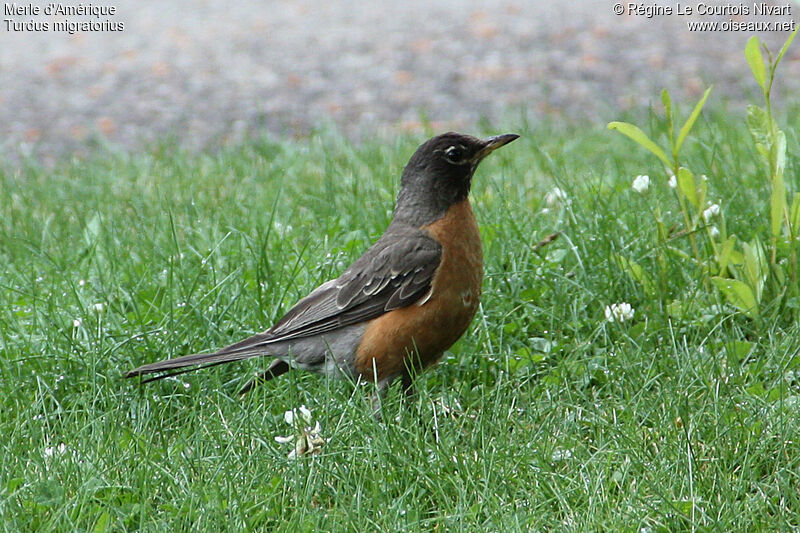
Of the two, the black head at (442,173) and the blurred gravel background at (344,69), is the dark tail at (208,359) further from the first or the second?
the blurred gravel background at (344,69)

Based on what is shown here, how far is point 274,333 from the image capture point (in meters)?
4.29

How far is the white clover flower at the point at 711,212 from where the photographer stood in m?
4.76

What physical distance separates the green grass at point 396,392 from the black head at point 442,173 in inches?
21.5

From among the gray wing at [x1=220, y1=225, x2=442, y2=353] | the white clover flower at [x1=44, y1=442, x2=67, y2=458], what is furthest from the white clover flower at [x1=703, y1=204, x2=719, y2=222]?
the white clover flower at [x1=44, y1=442, x2=67, y2=458]

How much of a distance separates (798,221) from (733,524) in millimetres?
1807

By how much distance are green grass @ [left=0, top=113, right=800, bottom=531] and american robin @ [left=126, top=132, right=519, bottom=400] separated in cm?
14

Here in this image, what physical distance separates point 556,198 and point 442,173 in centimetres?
133

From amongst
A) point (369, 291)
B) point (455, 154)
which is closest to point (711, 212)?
point (455, 154)

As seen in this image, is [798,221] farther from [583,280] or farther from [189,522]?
[189,522]

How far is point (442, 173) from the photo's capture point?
14.8ft

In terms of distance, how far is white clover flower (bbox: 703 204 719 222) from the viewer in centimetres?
476

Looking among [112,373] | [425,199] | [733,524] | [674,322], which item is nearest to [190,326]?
[112,373]

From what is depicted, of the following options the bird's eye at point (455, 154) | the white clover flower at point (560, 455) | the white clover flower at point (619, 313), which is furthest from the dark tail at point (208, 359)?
the white clover flower at point (619, 313)

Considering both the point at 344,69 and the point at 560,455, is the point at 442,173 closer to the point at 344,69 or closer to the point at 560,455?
the point at 560,455
